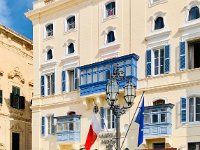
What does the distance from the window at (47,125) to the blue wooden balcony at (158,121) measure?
861cm

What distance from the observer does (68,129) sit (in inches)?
1232

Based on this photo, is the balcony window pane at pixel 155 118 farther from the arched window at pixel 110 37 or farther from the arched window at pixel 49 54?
the arched window at pixel 49 54

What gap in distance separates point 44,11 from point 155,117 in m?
13.4

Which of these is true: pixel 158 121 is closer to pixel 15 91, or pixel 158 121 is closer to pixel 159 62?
pixel 159 62

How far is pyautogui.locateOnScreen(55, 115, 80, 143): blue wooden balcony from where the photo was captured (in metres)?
30.8

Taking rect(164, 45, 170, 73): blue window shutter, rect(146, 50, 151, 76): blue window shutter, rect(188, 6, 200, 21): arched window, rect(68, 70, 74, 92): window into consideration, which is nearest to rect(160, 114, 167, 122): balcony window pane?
rect(164, 45, 170, 73): blue window shutter

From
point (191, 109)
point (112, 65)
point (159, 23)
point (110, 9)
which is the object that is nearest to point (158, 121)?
point (191, 109)

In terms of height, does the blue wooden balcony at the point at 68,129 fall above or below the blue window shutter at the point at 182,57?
below

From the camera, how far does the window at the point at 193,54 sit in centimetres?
2661

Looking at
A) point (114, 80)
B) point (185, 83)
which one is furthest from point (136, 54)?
point (114, 80)

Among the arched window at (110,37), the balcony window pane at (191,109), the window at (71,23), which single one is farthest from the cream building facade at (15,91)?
the balcony window pane at (191,109)

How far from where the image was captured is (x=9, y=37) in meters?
38.0

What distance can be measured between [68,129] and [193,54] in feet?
34.0

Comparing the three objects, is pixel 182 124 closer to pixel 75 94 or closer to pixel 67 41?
pixel 75 94
